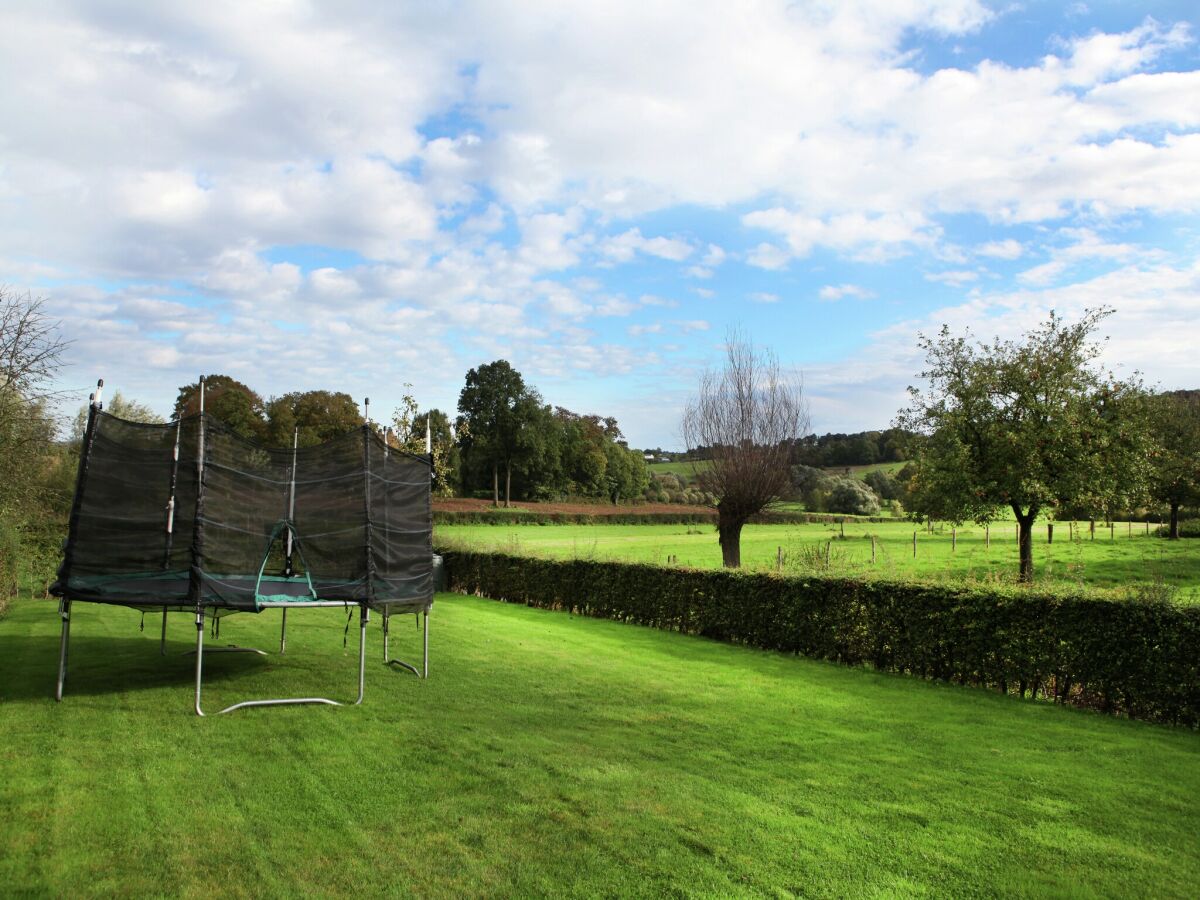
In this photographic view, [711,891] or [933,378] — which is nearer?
[711,891]

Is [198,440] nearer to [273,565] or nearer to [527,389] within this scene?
[273,565]

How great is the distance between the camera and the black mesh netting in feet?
23.1

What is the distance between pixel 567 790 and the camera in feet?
16.4

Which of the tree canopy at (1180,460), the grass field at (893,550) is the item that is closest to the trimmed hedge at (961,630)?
the grass field at (893,550)

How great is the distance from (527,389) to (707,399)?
43.2 metres

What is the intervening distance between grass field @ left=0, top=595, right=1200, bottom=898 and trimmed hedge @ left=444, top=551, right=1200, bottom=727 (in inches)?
20.1

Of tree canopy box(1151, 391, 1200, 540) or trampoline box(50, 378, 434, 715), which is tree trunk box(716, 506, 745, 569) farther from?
tree canopy box(1151, 391, 1200, 540)

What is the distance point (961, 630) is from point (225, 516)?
8415mm

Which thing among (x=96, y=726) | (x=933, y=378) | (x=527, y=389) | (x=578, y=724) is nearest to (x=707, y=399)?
(x=933, y=378)

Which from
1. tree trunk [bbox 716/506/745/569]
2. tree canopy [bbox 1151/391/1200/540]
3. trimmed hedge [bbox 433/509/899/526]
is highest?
tree canopy [bbox 1151/391/1200/540]

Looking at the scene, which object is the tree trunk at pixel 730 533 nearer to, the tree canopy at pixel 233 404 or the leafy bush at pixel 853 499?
the tree canopy at pixel 233 404

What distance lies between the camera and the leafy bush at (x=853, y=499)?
2504 inches

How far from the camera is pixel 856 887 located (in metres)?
3.84

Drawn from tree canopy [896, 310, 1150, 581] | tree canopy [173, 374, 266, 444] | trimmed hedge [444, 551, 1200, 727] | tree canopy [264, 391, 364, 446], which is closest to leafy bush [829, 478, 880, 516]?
tree canopy [264, 391, 364, 446]
